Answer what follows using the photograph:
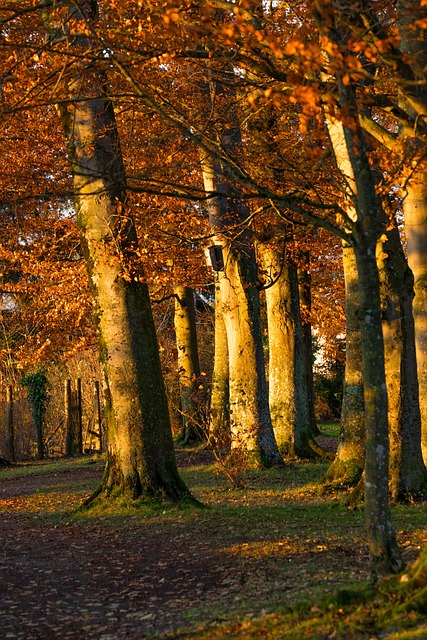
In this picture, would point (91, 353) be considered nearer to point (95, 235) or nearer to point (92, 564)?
point (95, 235)

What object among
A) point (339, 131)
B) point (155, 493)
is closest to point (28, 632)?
point (155, 493)

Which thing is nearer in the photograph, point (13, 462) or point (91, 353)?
point (13, 462)

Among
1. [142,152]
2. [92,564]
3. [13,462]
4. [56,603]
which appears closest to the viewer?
[56,603]

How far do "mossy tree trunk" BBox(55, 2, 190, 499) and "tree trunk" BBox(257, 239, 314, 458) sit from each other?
7.29 metres

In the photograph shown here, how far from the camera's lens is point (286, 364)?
19375mm

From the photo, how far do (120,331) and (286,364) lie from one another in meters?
8.13

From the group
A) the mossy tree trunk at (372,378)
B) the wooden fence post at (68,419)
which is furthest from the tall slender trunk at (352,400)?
the wooden fence post at (68,419)

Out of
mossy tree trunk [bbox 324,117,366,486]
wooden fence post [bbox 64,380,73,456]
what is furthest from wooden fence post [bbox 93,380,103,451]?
mossy tree trunk [bbox 324,117,366,486]

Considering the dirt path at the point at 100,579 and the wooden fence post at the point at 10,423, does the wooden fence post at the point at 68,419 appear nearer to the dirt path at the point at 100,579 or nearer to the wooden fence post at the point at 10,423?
the wooden fence post at the point at 10,423

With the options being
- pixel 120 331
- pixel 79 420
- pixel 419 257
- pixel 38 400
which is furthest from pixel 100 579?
pixel 38 400

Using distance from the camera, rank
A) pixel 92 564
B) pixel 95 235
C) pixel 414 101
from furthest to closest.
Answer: pixel 95 235 → pixel 414 101 → pixel 92 564

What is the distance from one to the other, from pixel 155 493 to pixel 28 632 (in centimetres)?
498

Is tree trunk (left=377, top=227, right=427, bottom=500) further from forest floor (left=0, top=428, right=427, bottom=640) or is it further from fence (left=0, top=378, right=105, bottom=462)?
fence (left=0, top=378, right=105, bottom=462)

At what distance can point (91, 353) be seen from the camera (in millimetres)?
29906
